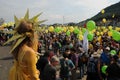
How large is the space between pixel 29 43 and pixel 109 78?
531 centimetres

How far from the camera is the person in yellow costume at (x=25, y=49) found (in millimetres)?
4379

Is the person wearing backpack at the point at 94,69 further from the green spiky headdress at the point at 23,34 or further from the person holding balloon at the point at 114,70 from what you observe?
the green spiky headdress at the point at 23,34

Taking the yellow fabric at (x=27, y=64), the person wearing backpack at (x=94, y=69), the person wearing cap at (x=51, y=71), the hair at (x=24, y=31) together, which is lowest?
the person wearing backpack at (x=94, y=69)

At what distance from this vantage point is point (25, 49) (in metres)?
4.40

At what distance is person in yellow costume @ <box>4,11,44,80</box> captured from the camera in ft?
14.4

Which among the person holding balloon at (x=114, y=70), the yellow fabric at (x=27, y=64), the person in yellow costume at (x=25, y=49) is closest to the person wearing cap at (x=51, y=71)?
the person holding balloon at (x=114, y=70)

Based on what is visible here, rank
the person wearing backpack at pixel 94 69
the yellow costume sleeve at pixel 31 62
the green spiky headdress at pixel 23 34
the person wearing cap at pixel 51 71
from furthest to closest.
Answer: the person wearing backpack at pixel 94 69 → the person wearing cap at pixel 51 71 → the green spiky headdress at pixel 23 34 → the yellow costume sleeve at pixel 31 62

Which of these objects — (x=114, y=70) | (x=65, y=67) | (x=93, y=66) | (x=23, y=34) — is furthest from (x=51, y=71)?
(x=93, y=66)

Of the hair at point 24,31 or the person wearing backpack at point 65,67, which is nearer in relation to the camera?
the hair at point 24,31

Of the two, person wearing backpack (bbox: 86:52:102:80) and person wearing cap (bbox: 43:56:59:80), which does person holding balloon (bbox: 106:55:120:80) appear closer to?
person wearing backpack (bbox: 86:52:102:80)

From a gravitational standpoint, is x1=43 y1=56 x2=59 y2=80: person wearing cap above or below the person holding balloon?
above

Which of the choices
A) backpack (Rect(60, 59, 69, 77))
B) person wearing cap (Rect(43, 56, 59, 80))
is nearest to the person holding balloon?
backpack (Rect(60, 59, 69, 77))

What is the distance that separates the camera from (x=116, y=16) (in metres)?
61.7

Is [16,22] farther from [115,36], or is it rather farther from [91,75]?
[115,36]
